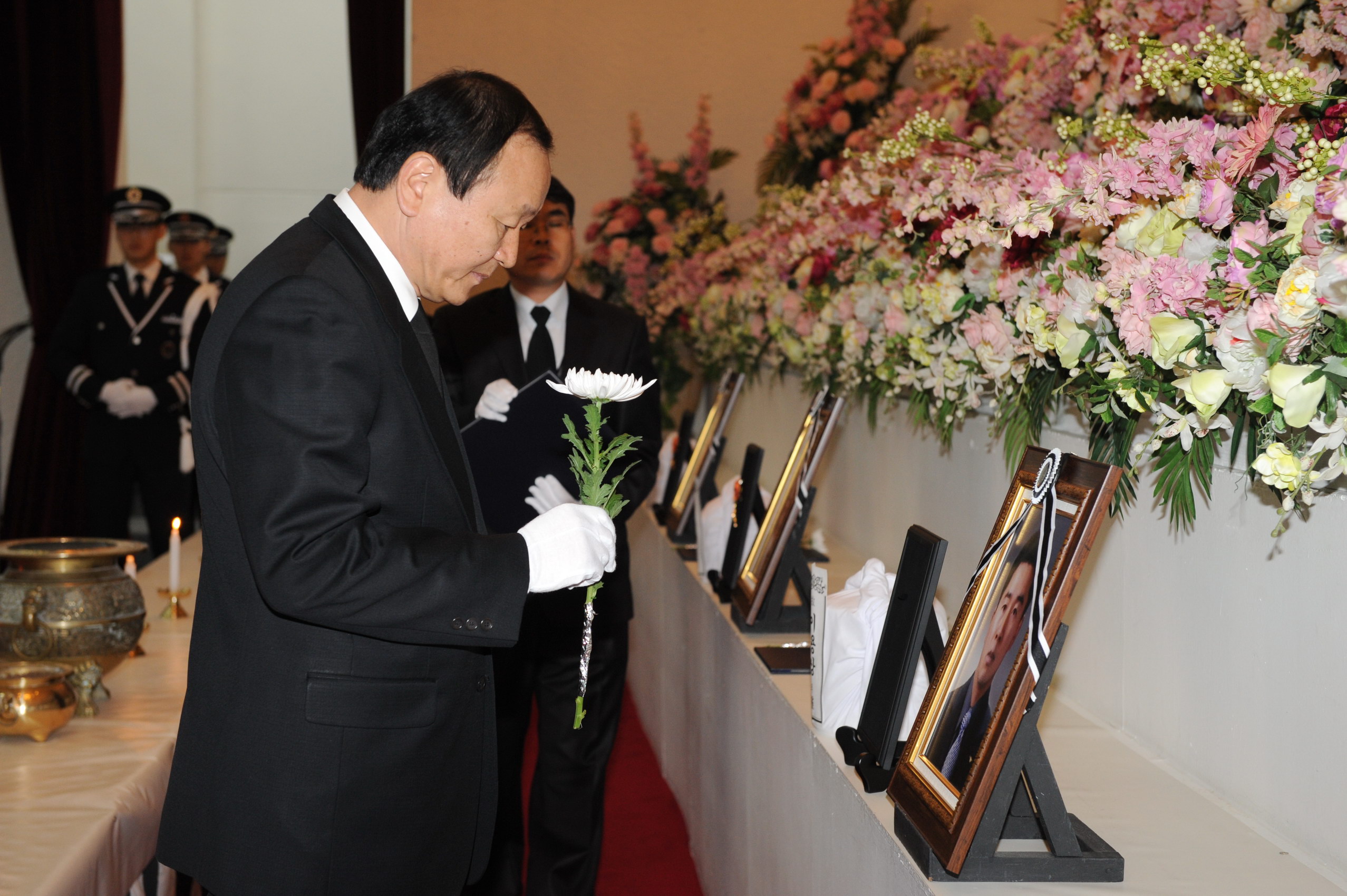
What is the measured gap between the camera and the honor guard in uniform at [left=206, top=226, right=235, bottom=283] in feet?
19.7

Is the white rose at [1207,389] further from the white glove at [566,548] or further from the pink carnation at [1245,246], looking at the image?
the white glove at [566,548]

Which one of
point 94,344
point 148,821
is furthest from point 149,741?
point 94,344

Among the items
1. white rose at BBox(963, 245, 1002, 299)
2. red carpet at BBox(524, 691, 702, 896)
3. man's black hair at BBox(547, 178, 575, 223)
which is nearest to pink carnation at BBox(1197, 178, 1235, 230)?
white rose at BBox(963, 245, 1002, 299)

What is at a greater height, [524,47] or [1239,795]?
[524,47]

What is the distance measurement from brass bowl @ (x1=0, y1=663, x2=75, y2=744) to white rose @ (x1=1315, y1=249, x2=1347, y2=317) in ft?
Answer: 5.99

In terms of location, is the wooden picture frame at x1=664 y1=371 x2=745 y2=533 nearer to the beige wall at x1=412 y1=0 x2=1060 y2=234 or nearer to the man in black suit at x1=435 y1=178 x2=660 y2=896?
the man in black suit at x1=435 y1=178 x2=660 y2=896

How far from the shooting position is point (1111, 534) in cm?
177

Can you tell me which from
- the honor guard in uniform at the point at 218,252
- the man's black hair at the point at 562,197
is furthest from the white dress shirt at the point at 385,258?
the honor guard in uniform at the point at 218,252

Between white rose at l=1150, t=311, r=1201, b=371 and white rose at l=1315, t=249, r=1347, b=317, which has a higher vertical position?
white rose at l=1315, t=249, r=1347, b=317

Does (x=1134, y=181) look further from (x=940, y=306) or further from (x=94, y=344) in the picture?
(x=94, y=344)

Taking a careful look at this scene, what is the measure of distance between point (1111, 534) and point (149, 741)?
1.58 metres

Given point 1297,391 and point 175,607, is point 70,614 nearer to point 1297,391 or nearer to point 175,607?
point 175,607

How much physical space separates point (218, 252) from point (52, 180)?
1.02 metres

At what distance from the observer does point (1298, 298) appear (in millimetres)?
993
